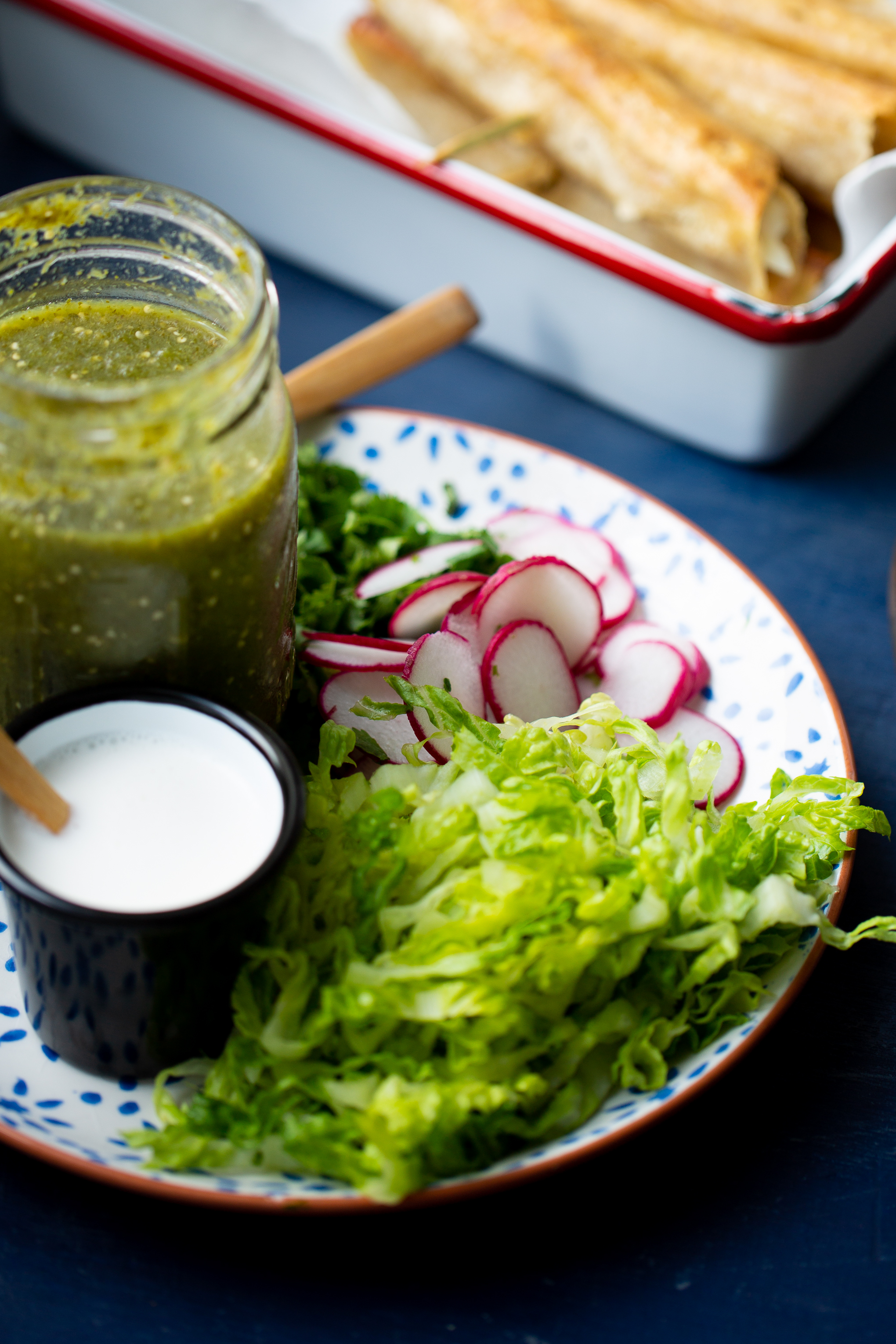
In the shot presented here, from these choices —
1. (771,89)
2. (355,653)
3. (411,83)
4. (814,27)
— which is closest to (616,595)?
(355,653)

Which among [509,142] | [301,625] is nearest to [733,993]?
[301,625]

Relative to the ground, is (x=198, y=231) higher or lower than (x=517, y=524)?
higher

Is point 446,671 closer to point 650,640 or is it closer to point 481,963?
point 650,640

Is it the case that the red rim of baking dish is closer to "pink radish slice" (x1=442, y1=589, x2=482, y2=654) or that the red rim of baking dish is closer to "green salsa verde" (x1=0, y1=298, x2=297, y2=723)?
"pink radish slice" (x1=442, y1=589, x2=482, y2=654)

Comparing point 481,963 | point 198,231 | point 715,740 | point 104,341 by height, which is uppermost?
point 198,231

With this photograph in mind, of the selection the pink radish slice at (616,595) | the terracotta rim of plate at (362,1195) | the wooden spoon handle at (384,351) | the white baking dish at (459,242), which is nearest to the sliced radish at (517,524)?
the pink radish slice at (616,595)

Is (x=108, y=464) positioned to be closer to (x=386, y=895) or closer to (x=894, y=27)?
(x=386, y=895)

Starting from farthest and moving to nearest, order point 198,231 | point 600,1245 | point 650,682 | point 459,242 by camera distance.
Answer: point 459,242 < point 650,682 < point 198,231 < point 600,1245
